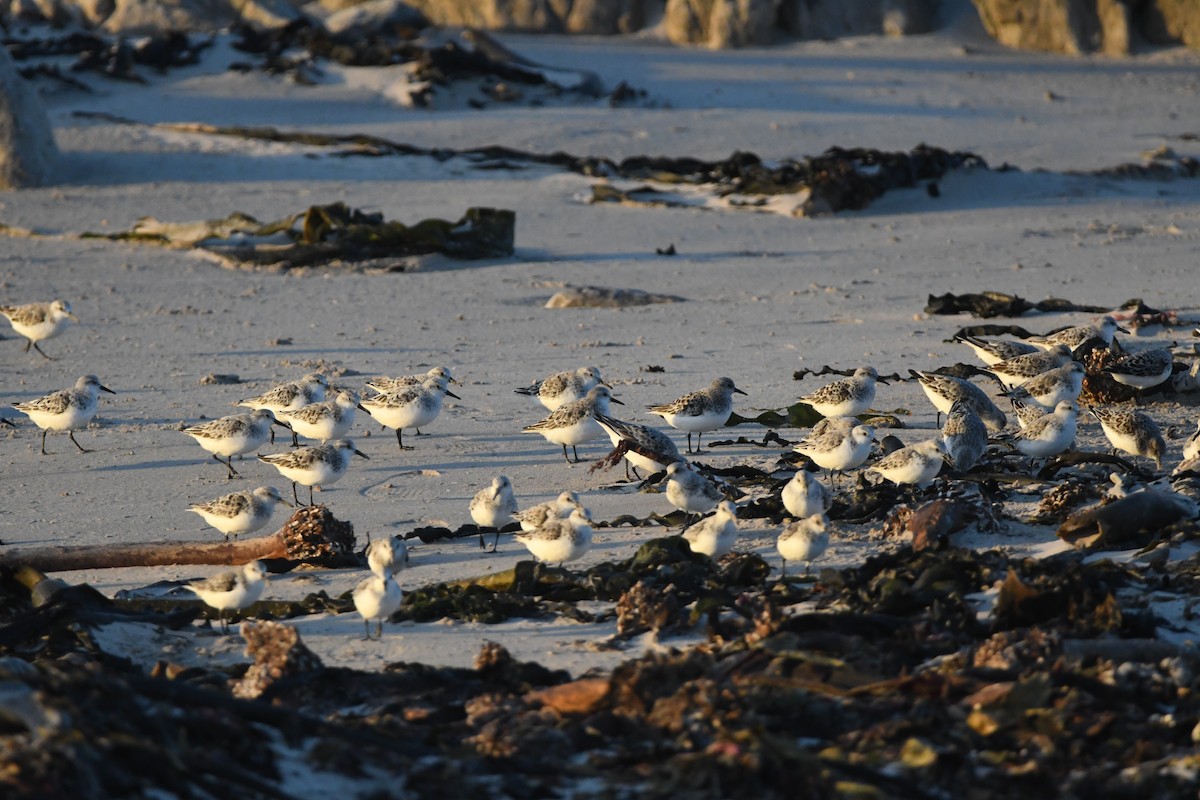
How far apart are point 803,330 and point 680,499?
4.62m

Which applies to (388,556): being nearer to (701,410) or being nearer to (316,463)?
(316,463)

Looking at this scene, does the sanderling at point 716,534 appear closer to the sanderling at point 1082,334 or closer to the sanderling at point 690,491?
the sanderling at point 690,491

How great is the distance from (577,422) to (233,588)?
2.70 m

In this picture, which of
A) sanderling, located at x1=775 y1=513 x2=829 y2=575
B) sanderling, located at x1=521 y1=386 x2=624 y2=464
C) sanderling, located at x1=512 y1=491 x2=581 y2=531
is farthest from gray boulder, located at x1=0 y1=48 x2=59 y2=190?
sanderling, located at x1=775 y1=513 x2=829 y2=575

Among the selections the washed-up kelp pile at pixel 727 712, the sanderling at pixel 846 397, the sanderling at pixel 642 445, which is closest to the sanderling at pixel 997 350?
the sanderling at pixel 846 397

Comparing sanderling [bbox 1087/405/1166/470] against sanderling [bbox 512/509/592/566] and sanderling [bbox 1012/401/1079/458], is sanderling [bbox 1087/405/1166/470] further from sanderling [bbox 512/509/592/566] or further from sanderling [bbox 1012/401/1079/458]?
sanderling [bbox 512/509/592/566]

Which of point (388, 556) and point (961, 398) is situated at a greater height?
point (961, 398)

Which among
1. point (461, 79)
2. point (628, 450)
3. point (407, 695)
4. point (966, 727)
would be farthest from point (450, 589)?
point (461, 79)

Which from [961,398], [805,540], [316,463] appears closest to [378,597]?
[805,540]

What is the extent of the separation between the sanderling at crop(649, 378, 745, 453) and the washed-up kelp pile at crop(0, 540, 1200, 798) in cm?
275

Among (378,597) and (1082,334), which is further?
(1082,334)

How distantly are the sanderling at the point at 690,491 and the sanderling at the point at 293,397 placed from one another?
2.85 metres

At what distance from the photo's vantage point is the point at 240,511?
6.68m

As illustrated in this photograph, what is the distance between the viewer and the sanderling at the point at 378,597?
527cm
